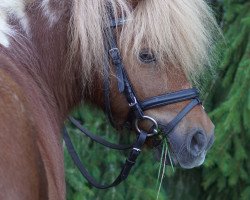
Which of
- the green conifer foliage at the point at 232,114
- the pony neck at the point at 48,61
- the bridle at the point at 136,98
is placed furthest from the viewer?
the green conifer foliage at the point at 232,114

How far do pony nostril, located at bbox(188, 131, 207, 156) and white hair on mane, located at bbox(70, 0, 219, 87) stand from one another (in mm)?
270

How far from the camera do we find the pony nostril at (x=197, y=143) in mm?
2576

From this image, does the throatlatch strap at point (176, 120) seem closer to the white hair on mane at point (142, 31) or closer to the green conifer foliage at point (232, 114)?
the white hair on mane at point (142, 31)

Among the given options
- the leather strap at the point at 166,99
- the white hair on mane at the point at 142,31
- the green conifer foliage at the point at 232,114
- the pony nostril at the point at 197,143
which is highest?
the white hair on mane at the point at 142,31

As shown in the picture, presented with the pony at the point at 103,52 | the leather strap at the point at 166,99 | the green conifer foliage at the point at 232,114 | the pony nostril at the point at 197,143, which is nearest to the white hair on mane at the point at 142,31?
the pony at the point at 103,52

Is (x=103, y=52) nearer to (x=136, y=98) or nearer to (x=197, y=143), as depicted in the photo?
(x=136, y=98)

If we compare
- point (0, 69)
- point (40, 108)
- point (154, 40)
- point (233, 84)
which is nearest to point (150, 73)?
point (154, 40)

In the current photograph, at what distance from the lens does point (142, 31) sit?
2547mm

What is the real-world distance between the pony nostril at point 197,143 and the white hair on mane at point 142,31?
27 centimetres

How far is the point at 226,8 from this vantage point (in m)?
4.33

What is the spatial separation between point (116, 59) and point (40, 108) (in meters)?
0.40

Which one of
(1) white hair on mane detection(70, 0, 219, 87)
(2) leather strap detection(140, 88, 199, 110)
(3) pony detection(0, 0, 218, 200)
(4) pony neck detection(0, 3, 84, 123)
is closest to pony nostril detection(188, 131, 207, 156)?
(3) pony detection(0, 0, 218, 200)

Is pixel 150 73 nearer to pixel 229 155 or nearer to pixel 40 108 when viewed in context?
pixel 40 108

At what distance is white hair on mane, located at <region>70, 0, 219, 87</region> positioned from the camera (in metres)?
2.54
